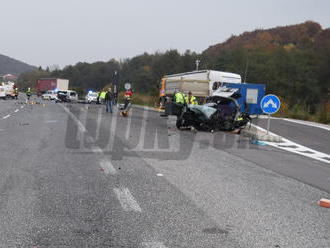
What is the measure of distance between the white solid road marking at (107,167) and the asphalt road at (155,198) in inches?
0.7

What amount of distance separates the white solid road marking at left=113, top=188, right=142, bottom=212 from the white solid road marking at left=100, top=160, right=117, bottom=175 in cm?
153

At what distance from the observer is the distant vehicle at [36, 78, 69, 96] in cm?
8112

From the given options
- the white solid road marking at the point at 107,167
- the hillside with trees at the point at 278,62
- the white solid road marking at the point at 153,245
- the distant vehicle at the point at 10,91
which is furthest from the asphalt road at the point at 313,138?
the distant vehicle at the point at 10,91

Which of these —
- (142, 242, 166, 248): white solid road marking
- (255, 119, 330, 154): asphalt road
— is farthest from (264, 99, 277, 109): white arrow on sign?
(142, 242, 166, 248): white solid road marking

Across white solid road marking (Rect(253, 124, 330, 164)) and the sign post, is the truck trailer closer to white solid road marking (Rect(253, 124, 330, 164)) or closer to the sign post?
white solid road marking (Rect(253, 124, 330, 164))

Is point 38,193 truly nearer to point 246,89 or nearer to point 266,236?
point 266,236

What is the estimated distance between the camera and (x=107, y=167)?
355 inches

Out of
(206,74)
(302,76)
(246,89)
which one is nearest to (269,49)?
(302,76)

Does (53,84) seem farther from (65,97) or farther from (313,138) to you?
(313,138)

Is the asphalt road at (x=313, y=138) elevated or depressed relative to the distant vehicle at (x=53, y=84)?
depressed

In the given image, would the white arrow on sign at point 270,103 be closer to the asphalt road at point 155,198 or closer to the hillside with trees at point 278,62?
the asphalt road at point 155,198

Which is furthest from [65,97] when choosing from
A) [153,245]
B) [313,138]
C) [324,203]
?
[153,245]

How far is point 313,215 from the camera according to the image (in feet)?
19.9

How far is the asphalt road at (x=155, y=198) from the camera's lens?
4777mm
